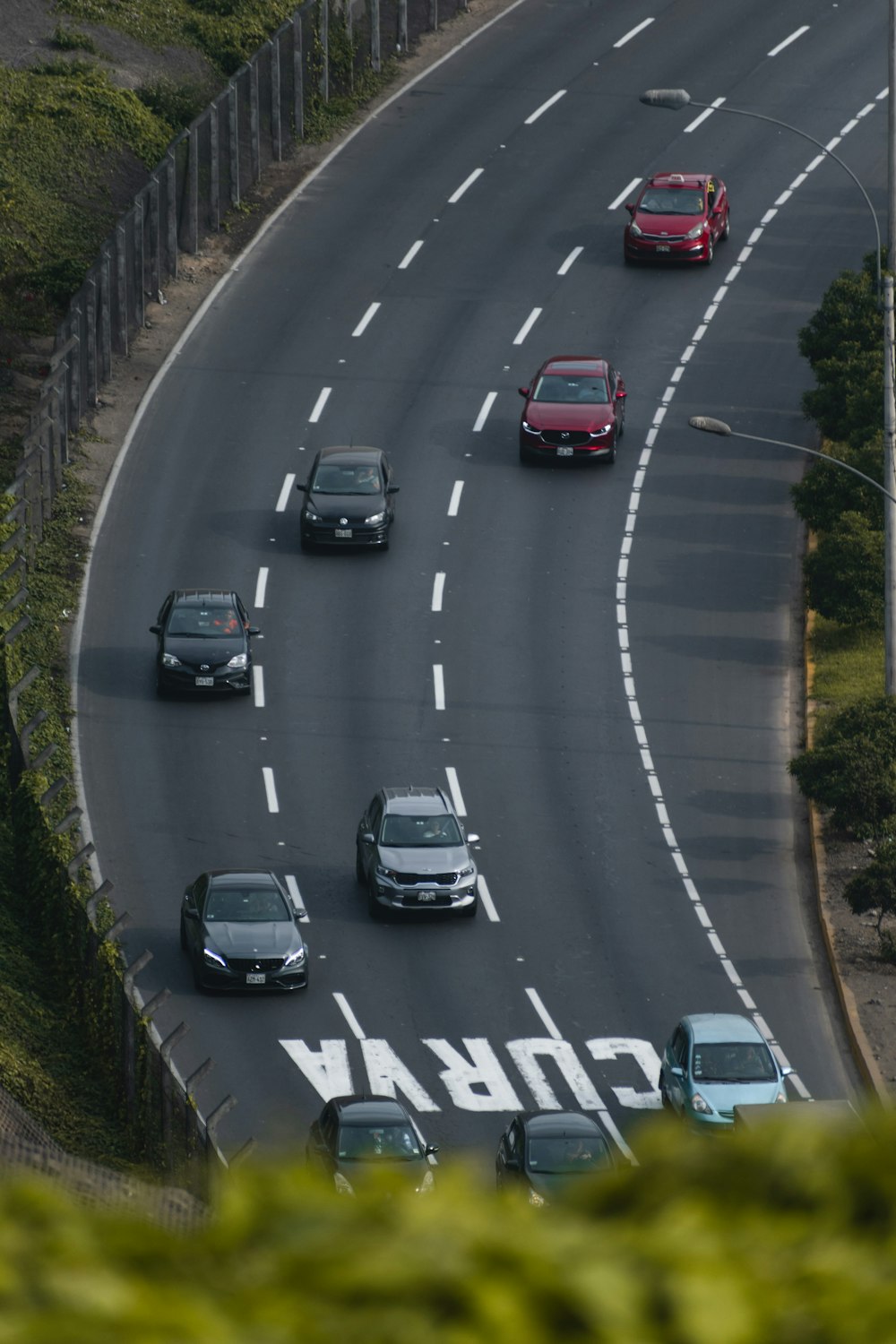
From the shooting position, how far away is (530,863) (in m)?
40.5

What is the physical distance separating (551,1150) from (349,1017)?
7879 millimetres

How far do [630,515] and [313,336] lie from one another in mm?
12837

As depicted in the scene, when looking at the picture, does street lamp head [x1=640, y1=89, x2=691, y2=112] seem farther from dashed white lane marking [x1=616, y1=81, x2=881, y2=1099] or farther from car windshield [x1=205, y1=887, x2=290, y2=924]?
car windshield [x1=205, y1=887, x2=290, y2=924]

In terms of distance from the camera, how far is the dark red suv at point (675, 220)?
6581 cm

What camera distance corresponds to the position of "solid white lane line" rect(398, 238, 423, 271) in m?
66.7

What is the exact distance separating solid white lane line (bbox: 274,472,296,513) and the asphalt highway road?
0.26 metres

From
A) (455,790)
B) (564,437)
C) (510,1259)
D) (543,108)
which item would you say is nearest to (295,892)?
(455,790)

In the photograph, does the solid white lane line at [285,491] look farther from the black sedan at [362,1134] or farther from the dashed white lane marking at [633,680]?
the black sedan at [362,1134]

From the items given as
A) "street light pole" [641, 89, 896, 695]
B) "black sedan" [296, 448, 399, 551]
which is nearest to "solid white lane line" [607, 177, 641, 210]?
"black sedan" [296, 448, 399, 551]

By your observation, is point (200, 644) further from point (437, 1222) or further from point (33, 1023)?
point (437, 1222)

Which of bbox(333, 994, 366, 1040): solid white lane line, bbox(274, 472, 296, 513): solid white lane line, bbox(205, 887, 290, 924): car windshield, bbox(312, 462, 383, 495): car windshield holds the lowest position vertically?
bbox(333, 994, 366, 1040): solid white lane line

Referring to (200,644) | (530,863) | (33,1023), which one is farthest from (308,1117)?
(200,644)

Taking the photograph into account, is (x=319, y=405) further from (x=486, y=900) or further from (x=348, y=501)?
(x=486, y=900)

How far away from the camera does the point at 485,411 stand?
195 ft
